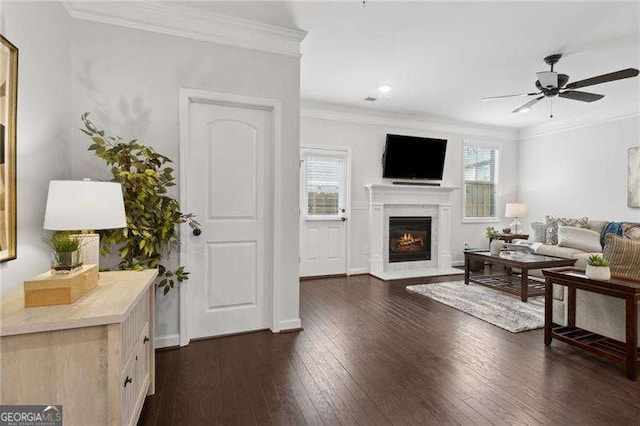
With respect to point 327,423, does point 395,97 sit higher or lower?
higher

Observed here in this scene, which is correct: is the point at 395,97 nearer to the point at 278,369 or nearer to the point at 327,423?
the point at 278,369

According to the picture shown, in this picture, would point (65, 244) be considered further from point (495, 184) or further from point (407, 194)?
point (495, 184)

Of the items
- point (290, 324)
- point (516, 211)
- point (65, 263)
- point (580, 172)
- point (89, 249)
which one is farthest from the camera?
point (516, 211)

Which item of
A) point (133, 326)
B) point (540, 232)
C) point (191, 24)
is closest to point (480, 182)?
point (540, 232)

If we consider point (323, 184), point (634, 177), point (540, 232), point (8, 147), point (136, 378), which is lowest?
point (136, 378)

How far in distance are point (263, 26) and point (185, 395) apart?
9.64 feet

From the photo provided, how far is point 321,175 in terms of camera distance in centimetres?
540

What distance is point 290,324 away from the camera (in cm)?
308

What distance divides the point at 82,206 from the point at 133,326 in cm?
62

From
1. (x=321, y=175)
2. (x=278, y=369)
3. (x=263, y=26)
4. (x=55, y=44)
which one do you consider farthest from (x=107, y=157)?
(x=321, y=175)

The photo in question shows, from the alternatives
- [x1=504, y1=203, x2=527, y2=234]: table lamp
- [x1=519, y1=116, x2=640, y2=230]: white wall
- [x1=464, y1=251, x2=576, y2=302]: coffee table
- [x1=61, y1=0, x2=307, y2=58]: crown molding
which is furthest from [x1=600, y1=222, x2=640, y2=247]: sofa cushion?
[x1=61, y1=0, x2=307, y2=58]: crown molding

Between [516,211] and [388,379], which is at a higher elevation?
[516,211]

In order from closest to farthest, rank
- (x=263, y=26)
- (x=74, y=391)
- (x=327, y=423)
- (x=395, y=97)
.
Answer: (x=74, y=391)
(x=327, y=423)
(x=263, y=26)
(x=395, y=97)

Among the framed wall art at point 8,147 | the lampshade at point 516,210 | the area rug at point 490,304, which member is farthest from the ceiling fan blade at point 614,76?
the framed wall art at point 8,147
